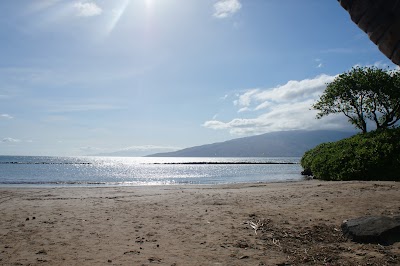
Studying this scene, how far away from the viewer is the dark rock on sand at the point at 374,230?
701cm

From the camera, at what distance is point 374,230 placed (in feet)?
23.4

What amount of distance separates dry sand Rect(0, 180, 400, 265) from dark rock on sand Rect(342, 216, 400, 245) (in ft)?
0.73

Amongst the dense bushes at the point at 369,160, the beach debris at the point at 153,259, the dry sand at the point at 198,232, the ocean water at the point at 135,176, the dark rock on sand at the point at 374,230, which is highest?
the dense bushes at the point at 369,160

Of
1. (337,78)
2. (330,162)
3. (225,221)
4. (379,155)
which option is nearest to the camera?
(225,221)

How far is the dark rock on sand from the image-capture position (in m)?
7.01

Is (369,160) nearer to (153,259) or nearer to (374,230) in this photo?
(374,230)

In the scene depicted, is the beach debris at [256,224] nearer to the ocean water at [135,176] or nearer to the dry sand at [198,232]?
the dry sand at [198,232]

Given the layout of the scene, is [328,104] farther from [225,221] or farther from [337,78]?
[225,221]

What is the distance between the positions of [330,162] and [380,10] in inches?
1036

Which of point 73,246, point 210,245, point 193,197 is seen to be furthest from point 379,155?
point 73,246

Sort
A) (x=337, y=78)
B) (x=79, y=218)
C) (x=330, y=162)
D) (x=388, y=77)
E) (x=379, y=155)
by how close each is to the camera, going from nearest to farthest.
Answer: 1. (x=79, y=218)
2. (x=379, y=155)
3. (x=330, y=162)
4. (x=388, y=77)
5. (x=337, y=78)

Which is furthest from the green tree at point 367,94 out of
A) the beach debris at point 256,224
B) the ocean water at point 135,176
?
the beach debris at point 256,224

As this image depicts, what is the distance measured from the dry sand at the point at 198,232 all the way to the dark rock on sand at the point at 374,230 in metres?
0.22

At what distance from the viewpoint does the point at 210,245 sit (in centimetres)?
742
